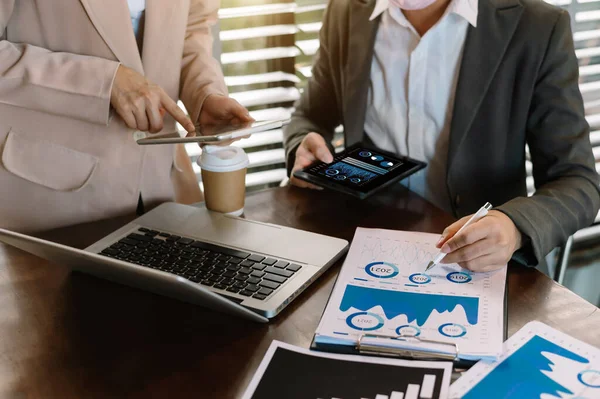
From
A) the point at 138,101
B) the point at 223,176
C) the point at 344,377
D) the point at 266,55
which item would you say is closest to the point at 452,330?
the point at 344,377

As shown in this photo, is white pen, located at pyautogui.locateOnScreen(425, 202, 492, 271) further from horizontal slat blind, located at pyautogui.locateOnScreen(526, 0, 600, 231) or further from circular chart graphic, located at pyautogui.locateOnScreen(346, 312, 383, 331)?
horizontal slat blind, located at pyautogui.locateOnScreen(526, 0, 600, 231)

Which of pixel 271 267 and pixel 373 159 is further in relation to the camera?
pixel 373 159

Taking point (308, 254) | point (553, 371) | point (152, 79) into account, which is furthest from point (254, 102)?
point (553, 371)

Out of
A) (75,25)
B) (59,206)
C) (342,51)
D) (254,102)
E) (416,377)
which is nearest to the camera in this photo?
(416,377)

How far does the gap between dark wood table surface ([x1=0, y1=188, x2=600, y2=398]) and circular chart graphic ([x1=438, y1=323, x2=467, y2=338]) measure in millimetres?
78

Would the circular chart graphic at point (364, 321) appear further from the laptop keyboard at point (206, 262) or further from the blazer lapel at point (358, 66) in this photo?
the blazer lapel at point (358, 66)

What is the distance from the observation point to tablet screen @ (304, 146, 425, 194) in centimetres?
124

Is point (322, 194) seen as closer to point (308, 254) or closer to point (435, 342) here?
point (308, 254)

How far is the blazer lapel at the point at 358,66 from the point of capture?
4.94 feet

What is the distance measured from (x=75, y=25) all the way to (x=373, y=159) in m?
0.64

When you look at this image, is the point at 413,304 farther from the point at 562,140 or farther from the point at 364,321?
the point at 562,140

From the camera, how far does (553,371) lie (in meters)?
0.79

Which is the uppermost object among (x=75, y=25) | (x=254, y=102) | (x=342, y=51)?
(x=75, y=25)

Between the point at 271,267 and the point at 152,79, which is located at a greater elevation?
the point at 152,79
